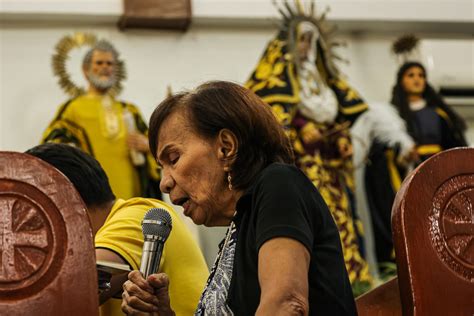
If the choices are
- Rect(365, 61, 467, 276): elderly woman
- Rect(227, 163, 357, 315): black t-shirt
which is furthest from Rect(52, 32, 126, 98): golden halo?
Rect(227, 163, 357, 315): black t-shirt

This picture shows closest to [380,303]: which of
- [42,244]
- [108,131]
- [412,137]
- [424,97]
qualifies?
[42,244]

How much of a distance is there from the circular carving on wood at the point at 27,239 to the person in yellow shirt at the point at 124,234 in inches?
17.7

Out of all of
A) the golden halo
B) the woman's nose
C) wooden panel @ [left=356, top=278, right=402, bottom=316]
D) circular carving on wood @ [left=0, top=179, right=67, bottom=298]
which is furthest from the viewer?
the golden halo

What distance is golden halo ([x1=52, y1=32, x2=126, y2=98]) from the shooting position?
22.5 ft

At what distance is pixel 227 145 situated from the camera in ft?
6.74

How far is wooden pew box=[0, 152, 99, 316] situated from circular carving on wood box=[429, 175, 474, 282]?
2.09 ft

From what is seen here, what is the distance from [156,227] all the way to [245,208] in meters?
0.20

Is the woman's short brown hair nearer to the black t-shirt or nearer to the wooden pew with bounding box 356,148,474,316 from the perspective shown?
the black t-shirt

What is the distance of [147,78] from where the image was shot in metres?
7.45

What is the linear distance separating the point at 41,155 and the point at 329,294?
113 centimetres

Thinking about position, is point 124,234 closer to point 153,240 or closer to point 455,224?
point 153,240

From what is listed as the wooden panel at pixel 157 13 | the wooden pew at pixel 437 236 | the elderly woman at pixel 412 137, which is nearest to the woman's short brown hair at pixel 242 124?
the wooden pew at pixel 437 236

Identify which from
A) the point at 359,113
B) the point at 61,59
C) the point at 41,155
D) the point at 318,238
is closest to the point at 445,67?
the point at 359,113

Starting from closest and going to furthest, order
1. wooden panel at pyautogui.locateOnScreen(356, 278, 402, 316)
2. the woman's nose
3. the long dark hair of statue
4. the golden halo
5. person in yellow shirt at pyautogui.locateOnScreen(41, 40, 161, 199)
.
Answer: the woman's nose
wooden panel at pyautogui.locateOnScreen(356, 278, 402, 316)
person in yellow shirt at pyautogui.locateOnScreen(41, 40, 161, 199)
the golden halo
the long dark hair of statue
